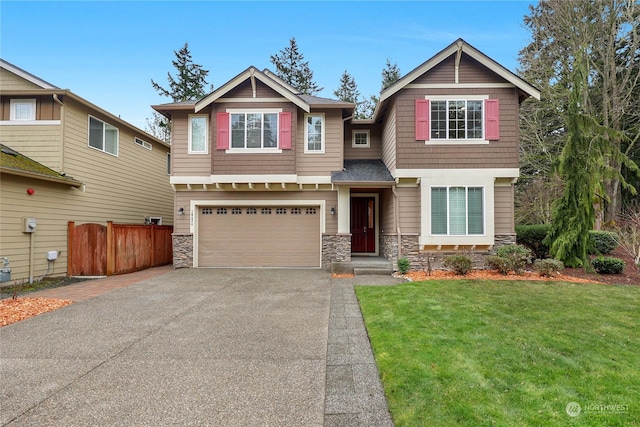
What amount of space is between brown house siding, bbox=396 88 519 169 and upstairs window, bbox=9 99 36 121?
12113 millimetres

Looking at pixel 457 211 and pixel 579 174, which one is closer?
pixel 579 174

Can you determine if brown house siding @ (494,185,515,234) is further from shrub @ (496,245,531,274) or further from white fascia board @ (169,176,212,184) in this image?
white fascia board @ (169,176,212,184)

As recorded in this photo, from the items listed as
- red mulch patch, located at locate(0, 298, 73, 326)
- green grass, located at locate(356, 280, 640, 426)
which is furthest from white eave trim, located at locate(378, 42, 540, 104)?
red mulch patch, located at locate(0, 298, 73, 326)

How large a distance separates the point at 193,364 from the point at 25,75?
12582 mm

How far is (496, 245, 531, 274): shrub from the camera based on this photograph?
9.05 m

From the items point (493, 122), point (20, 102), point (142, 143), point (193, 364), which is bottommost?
point (193, 364)

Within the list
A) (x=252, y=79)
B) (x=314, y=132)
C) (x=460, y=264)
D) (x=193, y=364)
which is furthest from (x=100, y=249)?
(x=460, y=264)

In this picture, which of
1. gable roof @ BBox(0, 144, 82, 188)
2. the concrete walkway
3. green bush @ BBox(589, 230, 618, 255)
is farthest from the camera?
green bush @ BBox(589, 230, 618, 255)

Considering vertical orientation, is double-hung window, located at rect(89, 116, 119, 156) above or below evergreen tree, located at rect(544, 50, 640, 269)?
above

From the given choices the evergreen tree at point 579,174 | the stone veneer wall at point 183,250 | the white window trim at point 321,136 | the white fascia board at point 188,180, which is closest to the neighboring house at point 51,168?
the white fascia board at point 188,180

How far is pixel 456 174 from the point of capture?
10094 mm

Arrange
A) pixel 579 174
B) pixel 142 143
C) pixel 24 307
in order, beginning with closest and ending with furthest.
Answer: pixel 24 307 < pixel 579 174 < pixel 142 143

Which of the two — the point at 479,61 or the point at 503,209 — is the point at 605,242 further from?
the point at 479,61

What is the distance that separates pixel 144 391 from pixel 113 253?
29.2 feet
